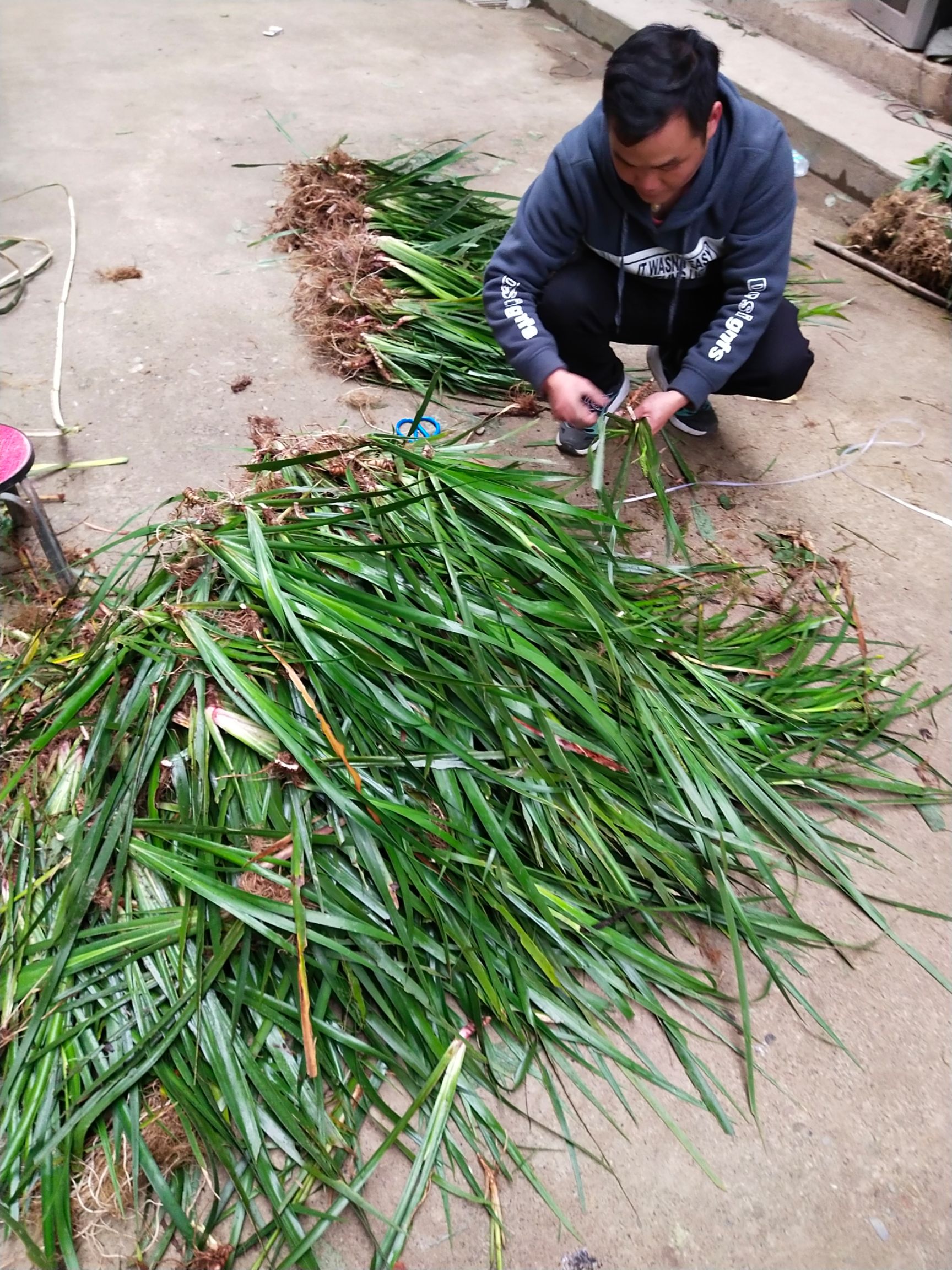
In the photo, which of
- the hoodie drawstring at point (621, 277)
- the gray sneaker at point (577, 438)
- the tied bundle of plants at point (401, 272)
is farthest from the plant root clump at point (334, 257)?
the hoodie drawstring at point (621, 277)

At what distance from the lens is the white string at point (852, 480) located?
2215 millimetres

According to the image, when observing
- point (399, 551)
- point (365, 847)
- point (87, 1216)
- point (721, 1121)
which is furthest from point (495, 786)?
point (87, 1216)

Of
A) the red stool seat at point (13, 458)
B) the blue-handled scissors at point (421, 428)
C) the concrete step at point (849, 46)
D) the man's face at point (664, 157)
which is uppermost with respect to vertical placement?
the man's face at point (664, 157)

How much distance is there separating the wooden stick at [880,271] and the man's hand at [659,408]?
1.51 m

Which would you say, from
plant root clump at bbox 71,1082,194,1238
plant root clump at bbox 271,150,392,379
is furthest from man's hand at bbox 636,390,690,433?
plant root clump at bbox 71,1082,194,1238

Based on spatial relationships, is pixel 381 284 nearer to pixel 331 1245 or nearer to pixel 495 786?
pixel 495 786

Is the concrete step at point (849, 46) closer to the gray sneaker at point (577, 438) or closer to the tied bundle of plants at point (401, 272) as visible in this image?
the tied bundle of plants at point (401, 272)

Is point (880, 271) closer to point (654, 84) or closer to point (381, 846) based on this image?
point (654, 84)

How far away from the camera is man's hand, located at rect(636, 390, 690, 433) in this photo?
191 centimetres

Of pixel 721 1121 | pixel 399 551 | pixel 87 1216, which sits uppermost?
pixel 399 551

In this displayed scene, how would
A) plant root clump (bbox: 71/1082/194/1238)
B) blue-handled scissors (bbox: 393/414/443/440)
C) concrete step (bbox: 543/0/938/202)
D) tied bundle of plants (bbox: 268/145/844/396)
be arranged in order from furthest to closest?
concrete step (bbox: 543/0/938/202) < tied bundle of plants (bbox: 268/145/844/396) < blue-handled scissors (bbox: 393/414/443/440) < plant root clump (bbox: 71/1082/194/1238)

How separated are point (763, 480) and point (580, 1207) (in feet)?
5.49

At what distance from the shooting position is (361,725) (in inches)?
58.7

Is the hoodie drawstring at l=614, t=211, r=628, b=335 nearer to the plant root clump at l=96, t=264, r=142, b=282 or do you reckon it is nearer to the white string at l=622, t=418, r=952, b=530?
the white string at l=622, t=418, r=952, b=530
